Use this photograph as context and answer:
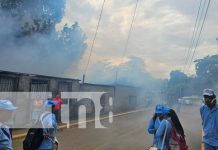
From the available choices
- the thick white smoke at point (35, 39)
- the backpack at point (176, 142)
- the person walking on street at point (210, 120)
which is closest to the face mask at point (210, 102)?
the person walking on street at point (210, 120)

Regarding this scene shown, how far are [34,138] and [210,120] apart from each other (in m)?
2.86

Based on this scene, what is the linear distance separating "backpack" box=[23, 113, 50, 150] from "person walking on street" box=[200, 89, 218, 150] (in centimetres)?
270

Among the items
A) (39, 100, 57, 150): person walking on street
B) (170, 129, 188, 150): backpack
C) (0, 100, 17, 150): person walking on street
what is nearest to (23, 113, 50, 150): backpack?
(39, 100, 57, 150): person walking on street

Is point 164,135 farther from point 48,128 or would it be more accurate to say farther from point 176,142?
point 48,128

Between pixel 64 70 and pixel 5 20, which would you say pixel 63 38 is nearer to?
pixel 64 70

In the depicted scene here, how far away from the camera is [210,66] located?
4516cm

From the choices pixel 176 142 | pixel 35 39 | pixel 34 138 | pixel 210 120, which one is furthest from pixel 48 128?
pixel 35 39

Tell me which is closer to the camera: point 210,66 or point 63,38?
point 63,38

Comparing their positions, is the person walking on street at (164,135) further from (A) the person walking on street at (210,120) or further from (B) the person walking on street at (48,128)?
(B) the person walking on street at (48,128)

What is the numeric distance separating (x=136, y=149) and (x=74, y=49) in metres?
28.4

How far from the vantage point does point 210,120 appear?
199 inches

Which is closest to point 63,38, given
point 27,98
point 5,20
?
point 5,20

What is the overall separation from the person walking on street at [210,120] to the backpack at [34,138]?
8.86 feet

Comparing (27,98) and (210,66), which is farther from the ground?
(210,66)
